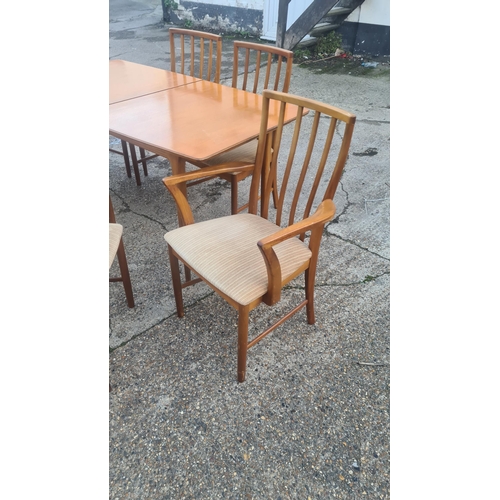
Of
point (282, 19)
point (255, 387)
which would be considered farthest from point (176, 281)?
point (282, 19)

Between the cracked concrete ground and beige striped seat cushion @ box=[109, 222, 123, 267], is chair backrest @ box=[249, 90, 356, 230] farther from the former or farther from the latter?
beige striped seat cushion @ box=[109, 222, 123, 267]

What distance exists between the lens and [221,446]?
141cm

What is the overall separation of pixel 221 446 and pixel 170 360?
0.46 m

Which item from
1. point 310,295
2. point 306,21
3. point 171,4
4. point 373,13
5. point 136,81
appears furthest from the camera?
point 171,4

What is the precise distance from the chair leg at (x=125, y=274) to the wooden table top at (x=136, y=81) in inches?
39.5

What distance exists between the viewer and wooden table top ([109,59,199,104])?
7.73 ft

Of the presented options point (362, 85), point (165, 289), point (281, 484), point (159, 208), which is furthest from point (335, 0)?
point (281, 484)

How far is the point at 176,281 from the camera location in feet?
5.92

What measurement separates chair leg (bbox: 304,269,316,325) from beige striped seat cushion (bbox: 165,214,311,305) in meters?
0.14

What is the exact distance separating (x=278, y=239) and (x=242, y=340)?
0.48 m

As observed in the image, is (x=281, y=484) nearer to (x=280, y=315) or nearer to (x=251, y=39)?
(x=280, y=315)

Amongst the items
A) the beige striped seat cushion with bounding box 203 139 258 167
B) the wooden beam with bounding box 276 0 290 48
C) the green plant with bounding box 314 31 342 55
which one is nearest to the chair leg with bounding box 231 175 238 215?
the beige striped seat cushion with bounding box 203 139 258 167

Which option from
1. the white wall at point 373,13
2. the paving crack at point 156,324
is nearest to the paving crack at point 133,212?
the paving crack at point 156,324

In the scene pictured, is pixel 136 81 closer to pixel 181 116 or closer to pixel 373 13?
pixel 181 116
